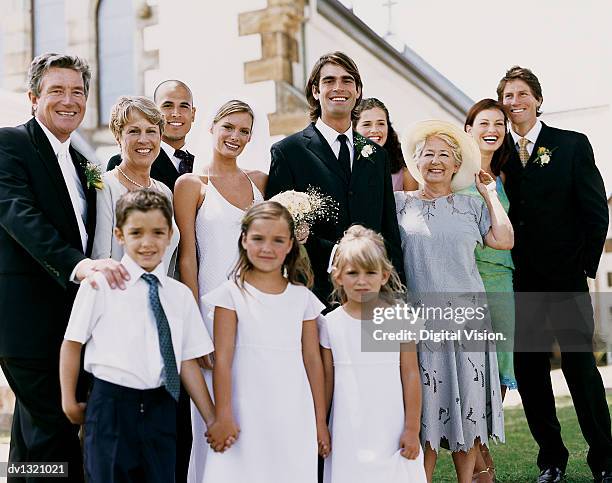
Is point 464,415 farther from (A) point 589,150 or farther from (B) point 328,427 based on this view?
(A) point 589,150

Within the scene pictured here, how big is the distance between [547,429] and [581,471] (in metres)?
0.52

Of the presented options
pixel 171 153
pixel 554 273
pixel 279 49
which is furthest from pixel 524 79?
pixel 279 49

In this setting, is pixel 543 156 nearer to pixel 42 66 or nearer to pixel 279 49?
pixel 42 66

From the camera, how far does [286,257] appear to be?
11.7 feet

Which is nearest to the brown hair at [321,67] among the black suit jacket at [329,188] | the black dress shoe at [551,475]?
the black suit jacket at [329,188]

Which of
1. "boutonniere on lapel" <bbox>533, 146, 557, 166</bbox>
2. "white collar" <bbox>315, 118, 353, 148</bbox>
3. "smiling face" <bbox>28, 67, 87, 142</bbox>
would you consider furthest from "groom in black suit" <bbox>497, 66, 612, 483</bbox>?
"smiling face" <bbox>28, 67, 87, 142</bbox>

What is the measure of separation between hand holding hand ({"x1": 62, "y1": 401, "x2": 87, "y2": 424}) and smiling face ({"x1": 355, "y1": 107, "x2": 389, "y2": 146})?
2720 millimetres

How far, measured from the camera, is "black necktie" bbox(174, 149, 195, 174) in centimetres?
471

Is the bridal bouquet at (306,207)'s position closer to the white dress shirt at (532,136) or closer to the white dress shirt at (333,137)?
the white dress shirt at (333,137)

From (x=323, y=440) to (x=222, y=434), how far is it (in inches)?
18.5

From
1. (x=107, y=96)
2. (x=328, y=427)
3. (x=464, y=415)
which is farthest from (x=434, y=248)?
(x=107, y=96)

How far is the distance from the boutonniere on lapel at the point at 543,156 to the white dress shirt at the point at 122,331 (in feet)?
9.03

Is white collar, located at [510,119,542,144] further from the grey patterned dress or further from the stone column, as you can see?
the stone column

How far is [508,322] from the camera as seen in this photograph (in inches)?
171
